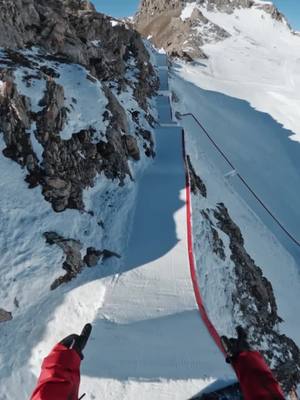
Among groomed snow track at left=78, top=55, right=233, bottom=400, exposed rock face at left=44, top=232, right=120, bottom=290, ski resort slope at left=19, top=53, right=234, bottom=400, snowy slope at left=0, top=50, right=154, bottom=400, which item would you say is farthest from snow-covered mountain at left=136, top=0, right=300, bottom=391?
exposed rock face at left=44, top=232, right=120, bottom=290

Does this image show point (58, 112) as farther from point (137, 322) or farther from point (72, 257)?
point (137, 322)

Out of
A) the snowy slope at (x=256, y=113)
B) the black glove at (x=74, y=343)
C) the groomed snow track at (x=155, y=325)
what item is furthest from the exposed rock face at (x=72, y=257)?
the snowy slope at (x=256, y=113)

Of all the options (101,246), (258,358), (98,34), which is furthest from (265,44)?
(258,358)

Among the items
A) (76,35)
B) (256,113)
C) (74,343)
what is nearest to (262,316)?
(74,343)

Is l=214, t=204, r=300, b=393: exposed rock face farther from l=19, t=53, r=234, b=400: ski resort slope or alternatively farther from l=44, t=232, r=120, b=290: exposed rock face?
→ l=44, t=232, r=120, b=290: exposed rock face

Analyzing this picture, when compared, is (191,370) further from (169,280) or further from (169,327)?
(169,280)
